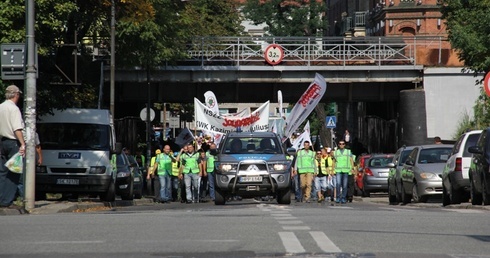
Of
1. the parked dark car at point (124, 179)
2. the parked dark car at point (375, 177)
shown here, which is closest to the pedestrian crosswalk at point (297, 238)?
the parked dark car at point (124, 179)

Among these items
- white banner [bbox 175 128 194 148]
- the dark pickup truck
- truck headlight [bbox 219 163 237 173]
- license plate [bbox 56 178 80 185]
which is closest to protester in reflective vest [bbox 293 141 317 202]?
the dark pickup truck

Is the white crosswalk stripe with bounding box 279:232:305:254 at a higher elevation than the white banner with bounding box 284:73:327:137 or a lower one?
lower

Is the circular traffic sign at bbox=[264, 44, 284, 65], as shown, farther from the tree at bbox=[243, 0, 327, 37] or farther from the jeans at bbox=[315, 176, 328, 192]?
the tree at bbox=[243, 0, 327, 37]

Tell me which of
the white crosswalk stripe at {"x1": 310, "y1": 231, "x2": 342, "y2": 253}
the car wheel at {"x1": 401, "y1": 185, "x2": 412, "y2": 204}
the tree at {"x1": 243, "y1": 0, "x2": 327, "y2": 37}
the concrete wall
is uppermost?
the tree at {"x1": 243, "y1": 0, "x2": 327, "y2": 37}

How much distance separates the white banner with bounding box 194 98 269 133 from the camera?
150 ft

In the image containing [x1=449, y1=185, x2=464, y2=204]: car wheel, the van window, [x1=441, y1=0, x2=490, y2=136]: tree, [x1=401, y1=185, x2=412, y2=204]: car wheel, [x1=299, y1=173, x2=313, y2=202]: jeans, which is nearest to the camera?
[x1=449, y1=185, x2=464, y2=204]: car wheel

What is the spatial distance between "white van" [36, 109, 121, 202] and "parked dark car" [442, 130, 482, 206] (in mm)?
8071

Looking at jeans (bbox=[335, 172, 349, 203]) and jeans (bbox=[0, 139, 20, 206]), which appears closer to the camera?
jeans (bbox=[0, 139, 20, 206])

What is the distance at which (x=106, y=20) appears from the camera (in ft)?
149

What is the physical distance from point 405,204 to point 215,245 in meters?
20.9

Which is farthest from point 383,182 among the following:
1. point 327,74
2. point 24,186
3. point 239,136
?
point 24,186

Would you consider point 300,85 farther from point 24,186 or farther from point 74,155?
point 24,186

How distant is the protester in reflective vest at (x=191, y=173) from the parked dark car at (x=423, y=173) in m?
7.34

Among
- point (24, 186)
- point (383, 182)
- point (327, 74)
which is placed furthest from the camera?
point (327, 74)
